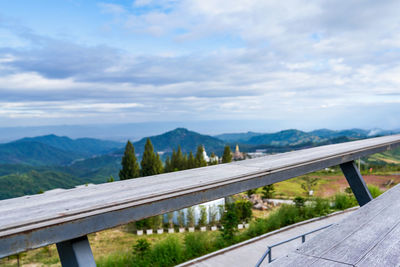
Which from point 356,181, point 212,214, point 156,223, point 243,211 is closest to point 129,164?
point 156,223

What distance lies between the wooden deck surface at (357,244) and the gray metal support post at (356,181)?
464mm

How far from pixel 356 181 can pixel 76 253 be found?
1928 millimetres

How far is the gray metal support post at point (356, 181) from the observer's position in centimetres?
198

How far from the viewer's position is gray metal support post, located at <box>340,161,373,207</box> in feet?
6.49

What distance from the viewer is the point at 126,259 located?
575cm

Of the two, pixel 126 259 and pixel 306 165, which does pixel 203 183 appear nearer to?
pixel 306 165

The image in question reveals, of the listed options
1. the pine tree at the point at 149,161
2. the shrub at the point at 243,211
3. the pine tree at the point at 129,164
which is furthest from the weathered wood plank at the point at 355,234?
the pine tree at the point at 129,164

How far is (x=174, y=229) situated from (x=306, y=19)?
11.5 meters

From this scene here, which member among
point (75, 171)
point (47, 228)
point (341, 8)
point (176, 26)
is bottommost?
point (75, 171)

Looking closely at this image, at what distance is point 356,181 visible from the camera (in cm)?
201

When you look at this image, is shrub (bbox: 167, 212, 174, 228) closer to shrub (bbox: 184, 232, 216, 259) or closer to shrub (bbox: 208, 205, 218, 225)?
shrub (bbox: 208, 205, 218, 225)

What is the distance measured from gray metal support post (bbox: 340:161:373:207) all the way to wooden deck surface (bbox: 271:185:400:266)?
1.52ft

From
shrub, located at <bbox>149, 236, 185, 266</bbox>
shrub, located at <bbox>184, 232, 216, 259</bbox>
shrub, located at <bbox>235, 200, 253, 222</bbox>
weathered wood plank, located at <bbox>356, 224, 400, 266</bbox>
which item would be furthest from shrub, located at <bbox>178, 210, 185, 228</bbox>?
weathered wood plank, located at <bbox>356, 224, 400, 266</bbox>

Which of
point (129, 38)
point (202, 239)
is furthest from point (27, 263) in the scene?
point (129, 38)
